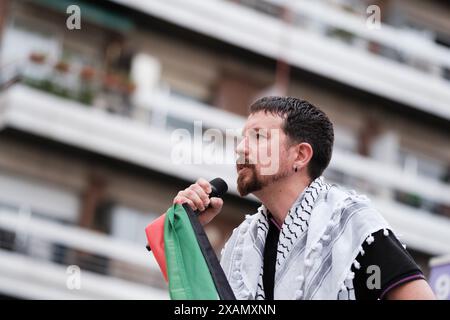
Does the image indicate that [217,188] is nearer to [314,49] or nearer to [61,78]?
[61,78]

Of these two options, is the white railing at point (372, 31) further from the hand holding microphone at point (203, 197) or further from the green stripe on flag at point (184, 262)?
the green stripe on flag at point (184, 262)

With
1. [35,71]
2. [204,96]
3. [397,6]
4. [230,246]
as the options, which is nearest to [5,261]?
[35,71]

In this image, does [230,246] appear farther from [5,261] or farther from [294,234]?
[5,261]

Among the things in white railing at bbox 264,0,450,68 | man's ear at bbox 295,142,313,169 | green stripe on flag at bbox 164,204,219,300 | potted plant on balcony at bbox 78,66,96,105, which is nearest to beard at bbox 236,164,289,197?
man's ear at bbox 295,142,313,169

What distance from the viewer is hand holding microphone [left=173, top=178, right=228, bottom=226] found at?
3195 millimetres

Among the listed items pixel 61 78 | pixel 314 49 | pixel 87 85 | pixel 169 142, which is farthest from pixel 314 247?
pixel 314 49

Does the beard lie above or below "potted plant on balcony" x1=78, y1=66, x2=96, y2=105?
below

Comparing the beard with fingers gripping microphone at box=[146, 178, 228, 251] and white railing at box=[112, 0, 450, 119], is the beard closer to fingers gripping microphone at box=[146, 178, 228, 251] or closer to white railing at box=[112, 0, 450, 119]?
fingers gripping microphone at box=[146, 178, 228, 251]

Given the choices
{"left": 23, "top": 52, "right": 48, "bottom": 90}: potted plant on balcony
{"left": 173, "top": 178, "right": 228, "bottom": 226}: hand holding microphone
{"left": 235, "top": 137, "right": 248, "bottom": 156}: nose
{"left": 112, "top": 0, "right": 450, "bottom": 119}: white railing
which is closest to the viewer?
{"left": 173, "top": 178, "right": 228, "bottom": 226}: hand holding microphone

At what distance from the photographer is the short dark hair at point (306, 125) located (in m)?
3.37

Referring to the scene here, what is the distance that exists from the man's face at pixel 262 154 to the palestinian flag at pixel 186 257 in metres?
0.25

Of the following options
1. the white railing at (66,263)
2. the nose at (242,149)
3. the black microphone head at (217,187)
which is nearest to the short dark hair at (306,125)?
the nose at (242,149)

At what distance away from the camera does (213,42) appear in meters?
17.7

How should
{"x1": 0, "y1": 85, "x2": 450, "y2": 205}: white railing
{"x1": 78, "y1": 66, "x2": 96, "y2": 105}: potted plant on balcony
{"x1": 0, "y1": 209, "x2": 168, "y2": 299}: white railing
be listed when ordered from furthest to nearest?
1. {"x1": 78, "y1": 66, "x2": 96, "y2": 105}: potted plant on balcony
2. {"x1": 0, "y1": 85, "x2": 450, "y2": 205}: white railing
3. {"x1": 0, "y1": 209, "x2": 168, "y2": 299}: white railing
